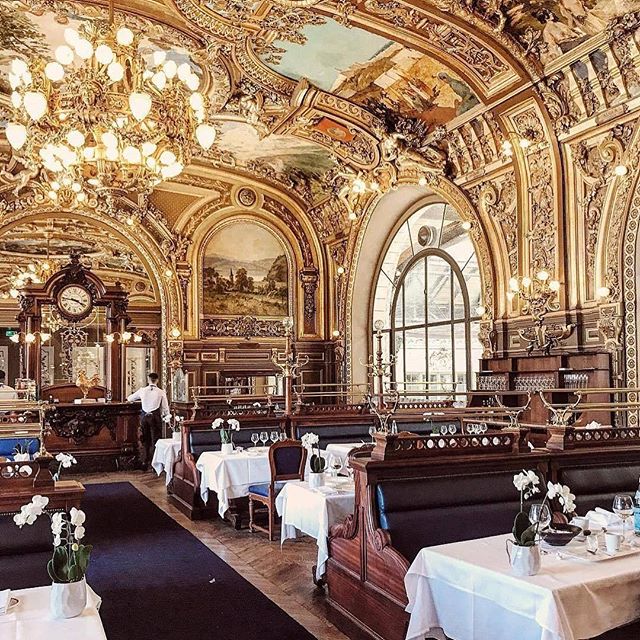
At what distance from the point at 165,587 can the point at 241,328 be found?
11051 millimetres

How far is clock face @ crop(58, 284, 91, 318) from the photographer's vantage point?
13.5m

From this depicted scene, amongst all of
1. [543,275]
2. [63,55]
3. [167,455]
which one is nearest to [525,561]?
[63,55]

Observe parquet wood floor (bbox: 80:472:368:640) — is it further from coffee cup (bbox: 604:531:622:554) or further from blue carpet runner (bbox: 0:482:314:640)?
coffee cup (bbox: 604:531:622:554)

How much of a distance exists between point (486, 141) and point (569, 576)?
9.03m

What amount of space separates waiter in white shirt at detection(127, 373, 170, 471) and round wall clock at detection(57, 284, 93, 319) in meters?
1.90

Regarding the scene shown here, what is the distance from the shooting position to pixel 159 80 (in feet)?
23.0

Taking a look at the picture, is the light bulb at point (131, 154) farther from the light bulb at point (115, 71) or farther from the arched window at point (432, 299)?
the arched window at point (432, 299)

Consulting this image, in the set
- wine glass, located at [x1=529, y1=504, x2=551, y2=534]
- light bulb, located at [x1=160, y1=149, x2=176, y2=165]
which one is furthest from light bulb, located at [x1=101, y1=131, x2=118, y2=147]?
wine glass, located at [x1=529, y1=504, x2=551, y2=534]

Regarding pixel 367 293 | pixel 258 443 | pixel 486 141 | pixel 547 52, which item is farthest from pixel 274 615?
pixel 367 293

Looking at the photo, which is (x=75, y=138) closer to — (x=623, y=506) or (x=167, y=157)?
(x=167, y=157)

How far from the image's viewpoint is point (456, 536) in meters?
4.28

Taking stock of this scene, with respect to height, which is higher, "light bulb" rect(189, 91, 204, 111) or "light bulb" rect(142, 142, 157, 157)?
"light bulb" rect(189, 91, 204, 111)

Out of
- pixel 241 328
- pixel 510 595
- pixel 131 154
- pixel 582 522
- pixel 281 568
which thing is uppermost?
pixel 131 154

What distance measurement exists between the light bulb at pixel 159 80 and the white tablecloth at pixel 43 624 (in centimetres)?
541
